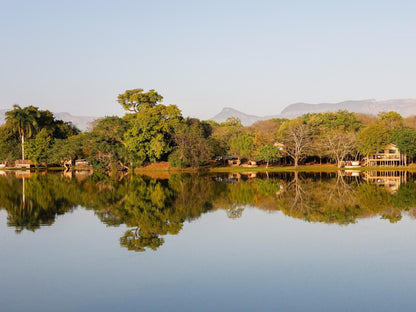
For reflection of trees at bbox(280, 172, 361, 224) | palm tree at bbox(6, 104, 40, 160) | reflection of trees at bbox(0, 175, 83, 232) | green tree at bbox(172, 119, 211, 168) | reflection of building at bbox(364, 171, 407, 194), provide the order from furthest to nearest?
palm tree at bbox(6, 104, 40, 160), green tree at bbox(172, 119, 211, 168), reflection of building at bbox(364, 171, 407, 194), reflection of trees at bbox(280, 172, 361, 224), reflection of trees at bbox(0, 175, 83, 232)

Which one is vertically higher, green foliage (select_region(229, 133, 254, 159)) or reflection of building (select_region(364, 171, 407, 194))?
green foliage (select_region(229, 133, 254, 159))

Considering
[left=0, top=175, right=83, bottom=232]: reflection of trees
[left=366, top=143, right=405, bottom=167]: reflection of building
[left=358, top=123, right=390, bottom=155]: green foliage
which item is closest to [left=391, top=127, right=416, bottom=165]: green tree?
[left=358, top=123, right=390, bottom=155]: green foliage

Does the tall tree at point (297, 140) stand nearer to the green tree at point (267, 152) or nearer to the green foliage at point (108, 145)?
the green tree at point (267, 152)

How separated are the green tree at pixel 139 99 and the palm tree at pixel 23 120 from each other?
53.5 ft

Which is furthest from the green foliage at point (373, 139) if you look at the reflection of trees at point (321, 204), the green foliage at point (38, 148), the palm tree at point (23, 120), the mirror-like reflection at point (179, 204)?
the palm tree at point (23, 120)

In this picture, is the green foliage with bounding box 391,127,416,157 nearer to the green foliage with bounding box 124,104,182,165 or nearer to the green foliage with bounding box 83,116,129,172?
the green foliage with bounding box 124,104,182,165

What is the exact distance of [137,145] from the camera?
6600 centimetres

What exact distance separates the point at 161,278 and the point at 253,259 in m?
3.66

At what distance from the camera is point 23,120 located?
3182 inches

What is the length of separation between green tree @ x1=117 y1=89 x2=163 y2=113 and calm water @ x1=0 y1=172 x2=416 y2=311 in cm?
5214

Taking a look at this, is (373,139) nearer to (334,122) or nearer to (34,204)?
(334,122)

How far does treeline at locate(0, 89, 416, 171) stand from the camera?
66.6 metres

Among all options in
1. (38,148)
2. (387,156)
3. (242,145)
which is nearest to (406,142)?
(387,156)

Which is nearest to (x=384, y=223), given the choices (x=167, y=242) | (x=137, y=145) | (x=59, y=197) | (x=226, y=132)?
(x=167, y=242)
